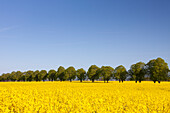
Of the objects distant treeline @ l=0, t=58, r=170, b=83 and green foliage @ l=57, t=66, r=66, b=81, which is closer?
distant treeline @ l=0, t=58, r=170, b=83

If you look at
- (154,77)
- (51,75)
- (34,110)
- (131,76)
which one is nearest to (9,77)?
(51,75)

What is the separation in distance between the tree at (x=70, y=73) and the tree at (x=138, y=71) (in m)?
37.9

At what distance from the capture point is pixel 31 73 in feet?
433

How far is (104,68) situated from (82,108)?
8186 cm

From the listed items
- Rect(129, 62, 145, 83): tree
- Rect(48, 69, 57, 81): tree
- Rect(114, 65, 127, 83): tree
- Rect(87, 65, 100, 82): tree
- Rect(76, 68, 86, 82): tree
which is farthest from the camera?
Rect(48, 69, 57, 81): tree

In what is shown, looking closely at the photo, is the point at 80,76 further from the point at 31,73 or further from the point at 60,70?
the point at 31,73

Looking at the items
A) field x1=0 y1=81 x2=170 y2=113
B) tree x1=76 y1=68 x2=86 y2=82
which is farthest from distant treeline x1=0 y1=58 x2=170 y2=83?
field x1=0 y1=81 x2=170 y2=113

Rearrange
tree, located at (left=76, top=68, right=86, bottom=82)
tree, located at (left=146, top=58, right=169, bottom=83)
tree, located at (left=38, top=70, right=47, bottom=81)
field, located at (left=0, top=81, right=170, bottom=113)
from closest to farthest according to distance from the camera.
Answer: field, located at (left=0, top=81, right=170, bottom=113), tree, located at (left=146, top=58, right=169, bottom=83), tree, located at (left=76, top=68, right=86, bottom=82), tree, located at (left=38, top=70, right=47, bottom=81)

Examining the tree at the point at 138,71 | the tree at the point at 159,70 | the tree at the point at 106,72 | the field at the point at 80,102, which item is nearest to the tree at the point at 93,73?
the tree at the point at 106,72

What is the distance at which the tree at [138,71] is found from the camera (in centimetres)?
8106

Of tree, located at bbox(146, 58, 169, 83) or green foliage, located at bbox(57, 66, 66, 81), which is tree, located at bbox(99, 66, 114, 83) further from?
green foliage, located at bbox(57, 66, 66, 81)

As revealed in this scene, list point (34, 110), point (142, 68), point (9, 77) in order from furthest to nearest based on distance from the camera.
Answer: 1. point (9, 77)
2. point (142, 68)
3. point (34, 110)

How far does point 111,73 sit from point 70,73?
27.8 m

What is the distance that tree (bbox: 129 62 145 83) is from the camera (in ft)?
266
